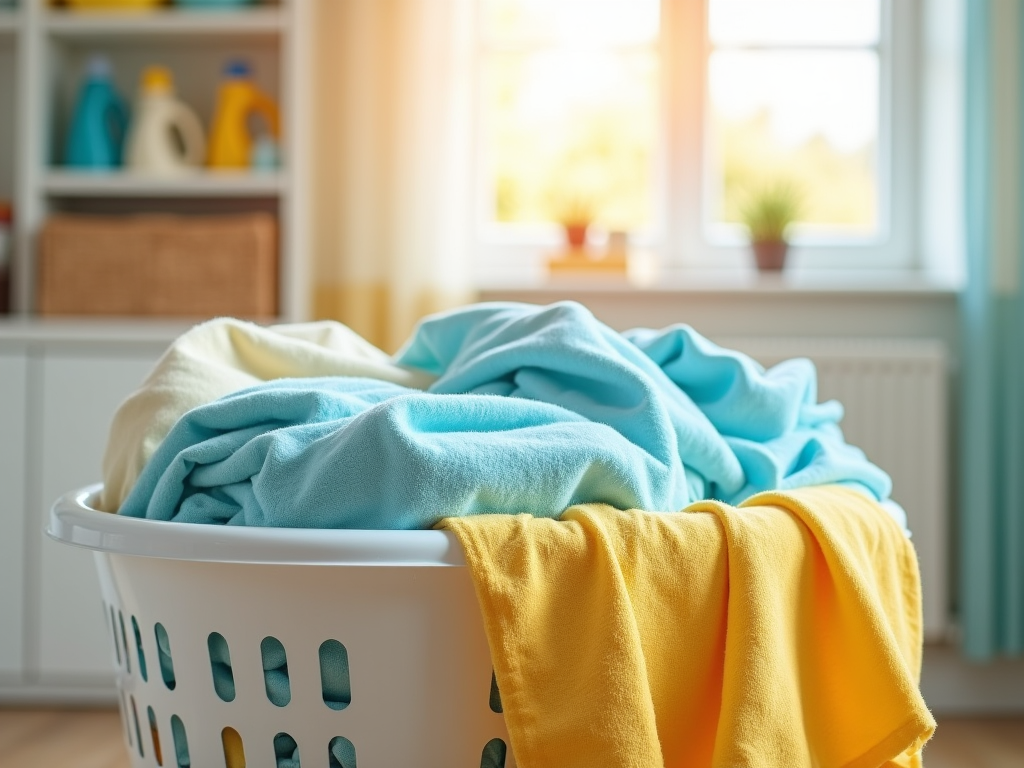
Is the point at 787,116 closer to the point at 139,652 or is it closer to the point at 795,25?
the point at 795,25

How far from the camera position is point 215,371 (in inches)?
37.4

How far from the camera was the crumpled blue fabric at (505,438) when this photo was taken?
2.29ft

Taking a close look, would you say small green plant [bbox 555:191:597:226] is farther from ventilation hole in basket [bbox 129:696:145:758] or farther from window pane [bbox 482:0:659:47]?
ventilation hole in basket [bbox 129:696:145:758]

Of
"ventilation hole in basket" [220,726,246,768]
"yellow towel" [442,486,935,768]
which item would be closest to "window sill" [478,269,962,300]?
"yellow towel" [442,486,935,768]

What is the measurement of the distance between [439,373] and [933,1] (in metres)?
1.77

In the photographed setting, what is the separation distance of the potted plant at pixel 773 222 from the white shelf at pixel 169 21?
101 cm

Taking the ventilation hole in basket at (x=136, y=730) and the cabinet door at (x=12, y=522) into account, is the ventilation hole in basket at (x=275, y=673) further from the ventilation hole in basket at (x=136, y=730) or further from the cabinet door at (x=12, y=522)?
the cabinet door at (x=12, y=522)

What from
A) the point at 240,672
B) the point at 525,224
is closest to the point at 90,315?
the point at 525,224

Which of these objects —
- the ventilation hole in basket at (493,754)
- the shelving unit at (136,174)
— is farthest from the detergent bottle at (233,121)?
the ventilation hole in basket at (493,754)

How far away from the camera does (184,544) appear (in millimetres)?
666

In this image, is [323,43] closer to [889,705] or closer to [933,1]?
[933,1]

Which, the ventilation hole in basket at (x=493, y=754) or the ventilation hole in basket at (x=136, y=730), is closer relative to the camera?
the ventilation hole in basket at (x=493, y=754)

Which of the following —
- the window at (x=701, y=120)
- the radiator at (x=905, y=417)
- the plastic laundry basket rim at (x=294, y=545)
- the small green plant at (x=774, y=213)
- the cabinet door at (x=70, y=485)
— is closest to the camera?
the plastic laundry basket rim at (x=294, y=545)

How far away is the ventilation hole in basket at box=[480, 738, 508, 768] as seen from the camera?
2.28 feet
